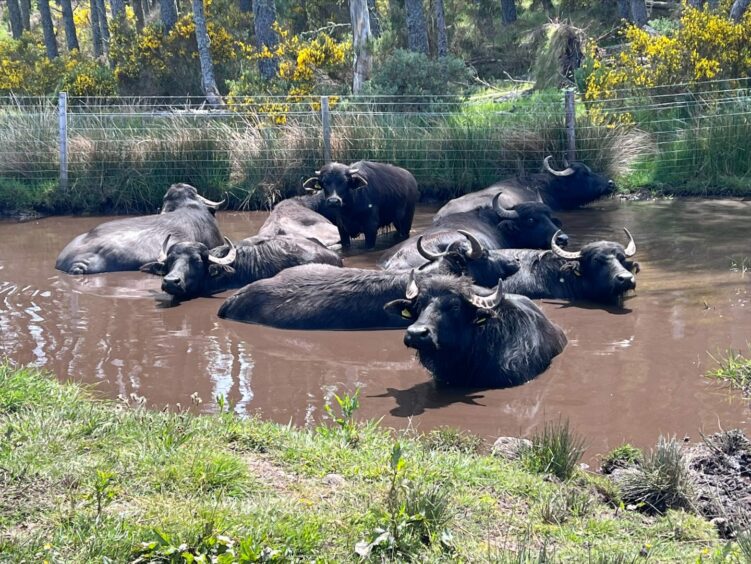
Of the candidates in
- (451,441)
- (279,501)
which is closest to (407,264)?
(451,441)

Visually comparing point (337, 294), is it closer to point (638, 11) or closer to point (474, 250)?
point (474, 250)

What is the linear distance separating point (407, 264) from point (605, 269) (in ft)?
7.26

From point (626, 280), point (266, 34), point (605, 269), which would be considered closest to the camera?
point (626, 280)

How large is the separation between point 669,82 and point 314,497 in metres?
14.4

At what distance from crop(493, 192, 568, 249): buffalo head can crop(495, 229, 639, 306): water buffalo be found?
1.44 metres

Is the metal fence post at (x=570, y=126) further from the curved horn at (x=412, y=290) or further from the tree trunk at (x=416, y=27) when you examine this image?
the curved horn at (x=412, y=290)

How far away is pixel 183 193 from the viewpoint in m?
13.9

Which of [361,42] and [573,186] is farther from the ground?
[361,42]

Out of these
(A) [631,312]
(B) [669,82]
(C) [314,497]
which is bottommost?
(A) [631,312]

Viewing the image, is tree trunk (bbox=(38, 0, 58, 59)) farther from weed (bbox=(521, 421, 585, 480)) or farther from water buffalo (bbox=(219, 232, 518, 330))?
weed (bbox=(521, 421, 585, 480))

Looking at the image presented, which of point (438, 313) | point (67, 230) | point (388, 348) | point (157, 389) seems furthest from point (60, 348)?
point (67, 230)

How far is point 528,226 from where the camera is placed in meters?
12.3

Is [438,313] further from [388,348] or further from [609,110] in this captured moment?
[609,110]

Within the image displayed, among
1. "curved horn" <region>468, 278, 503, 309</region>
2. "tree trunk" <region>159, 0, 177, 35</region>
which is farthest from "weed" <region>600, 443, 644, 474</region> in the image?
"tree trunk" <region>159, 0, 177, 35</region>
